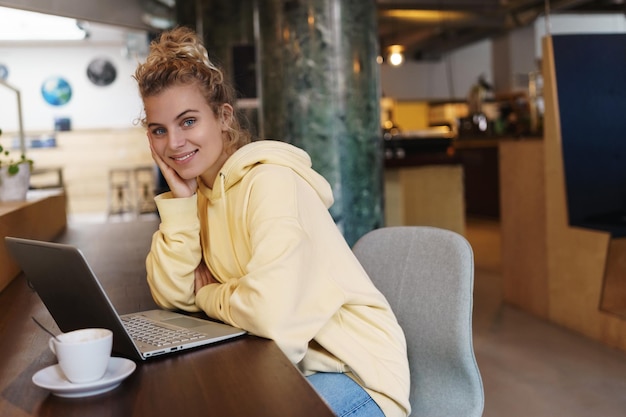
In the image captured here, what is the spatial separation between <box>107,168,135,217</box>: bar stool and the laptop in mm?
9989

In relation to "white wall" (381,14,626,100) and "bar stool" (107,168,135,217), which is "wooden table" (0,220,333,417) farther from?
"white wall" (381,14,626,100)

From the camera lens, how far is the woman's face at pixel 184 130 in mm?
1373

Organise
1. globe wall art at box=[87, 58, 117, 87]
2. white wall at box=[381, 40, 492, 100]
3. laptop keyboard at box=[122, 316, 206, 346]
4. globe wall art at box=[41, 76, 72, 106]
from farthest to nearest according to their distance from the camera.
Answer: white wall at box=[381, 40, 492, 100]
globe wall art at box=[87, 58, 117, 87]
globe wall art at box=[41, 76, 72, 106]
laptop keyboard at box=[122, 316, 206, 346]

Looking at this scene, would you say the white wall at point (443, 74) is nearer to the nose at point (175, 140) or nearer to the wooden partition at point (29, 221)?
the wooden partition at point (29, 221)

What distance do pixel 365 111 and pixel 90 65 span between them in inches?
357

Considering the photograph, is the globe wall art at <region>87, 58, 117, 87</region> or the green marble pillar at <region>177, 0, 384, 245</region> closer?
the green marble pillar at <region>177, 0, 384, 245</region>

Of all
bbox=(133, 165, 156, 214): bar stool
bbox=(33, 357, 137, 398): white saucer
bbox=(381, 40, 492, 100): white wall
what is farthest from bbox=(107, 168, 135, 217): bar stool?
bbox=(33, 357, 137, 398): white saucer

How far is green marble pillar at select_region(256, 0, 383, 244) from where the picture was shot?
13.7 feet

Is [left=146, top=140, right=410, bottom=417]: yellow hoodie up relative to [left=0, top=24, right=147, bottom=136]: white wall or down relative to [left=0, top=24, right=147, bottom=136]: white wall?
down

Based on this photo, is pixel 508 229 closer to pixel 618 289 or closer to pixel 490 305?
pixel 490 305

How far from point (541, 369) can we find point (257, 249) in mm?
2522

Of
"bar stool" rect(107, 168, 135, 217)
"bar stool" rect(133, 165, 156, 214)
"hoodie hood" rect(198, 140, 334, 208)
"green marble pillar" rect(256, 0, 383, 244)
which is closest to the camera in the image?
"hoodie hood" rect(198, 140, 334, 208)

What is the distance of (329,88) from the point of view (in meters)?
4.22

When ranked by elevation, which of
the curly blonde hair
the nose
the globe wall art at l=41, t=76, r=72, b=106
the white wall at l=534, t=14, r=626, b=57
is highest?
the white wall at l=534, t=14, r=626, b=57
